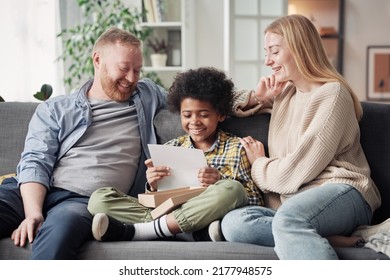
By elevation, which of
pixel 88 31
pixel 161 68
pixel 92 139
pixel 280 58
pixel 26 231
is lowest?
pixel 26 231

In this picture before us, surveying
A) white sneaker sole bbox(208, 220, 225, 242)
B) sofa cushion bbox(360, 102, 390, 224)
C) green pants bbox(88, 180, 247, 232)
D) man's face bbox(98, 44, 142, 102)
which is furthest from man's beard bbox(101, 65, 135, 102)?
sofa cushion bbox(360, 102, 390, 224)

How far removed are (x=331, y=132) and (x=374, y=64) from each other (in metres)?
4.07

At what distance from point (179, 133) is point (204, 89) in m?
0.21

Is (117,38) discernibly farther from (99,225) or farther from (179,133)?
(99,225)

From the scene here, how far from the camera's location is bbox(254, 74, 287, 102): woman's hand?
88.4 inches

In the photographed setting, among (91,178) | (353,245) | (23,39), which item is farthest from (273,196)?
(23,39)

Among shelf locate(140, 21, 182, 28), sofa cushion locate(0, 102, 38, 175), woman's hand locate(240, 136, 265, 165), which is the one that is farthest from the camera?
shelf locate(140, 21, 182, 28)

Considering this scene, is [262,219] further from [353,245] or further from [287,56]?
[287,56]

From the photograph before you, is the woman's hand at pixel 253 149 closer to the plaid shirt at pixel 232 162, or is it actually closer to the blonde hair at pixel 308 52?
the plaid shirt at pixel 232 162

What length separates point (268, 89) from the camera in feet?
7.46

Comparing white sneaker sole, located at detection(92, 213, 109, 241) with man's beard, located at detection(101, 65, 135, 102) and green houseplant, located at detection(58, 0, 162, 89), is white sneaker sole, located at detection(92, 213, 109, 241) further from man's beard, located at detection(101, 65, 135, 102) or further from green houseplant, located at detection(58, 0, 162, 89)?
green houseplant, located at detection(58, 0, 162, 89)

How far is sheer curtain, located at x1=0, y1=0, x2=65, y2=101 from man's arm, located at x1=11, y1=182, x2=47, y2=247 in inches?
78.4

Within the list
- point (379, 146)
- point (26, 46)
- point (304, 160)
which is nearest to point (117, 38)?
point (304, 160)

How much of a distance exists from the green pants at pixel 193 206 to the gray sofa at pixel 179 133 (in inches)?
3.5
